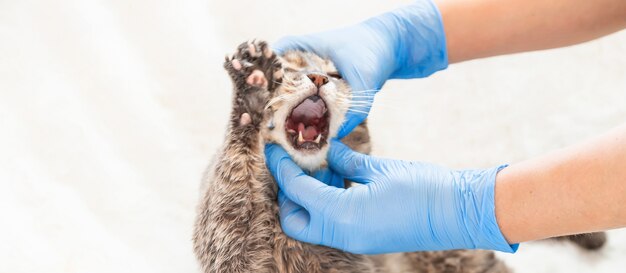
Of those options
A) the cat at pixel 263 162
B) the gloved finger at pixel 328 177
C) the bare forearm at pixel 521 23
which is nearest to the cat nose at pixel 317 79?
the cat at pixel 263 162

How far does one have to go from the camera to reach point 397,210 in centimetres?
172

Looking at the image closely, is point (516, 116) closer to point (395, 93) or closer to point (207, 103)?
point (395, 93)

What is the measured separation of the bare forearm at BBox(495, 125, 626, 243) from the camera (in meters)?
1.43

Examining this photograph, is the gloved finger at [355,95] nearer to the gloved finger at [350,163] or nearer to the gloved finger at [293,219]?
the gloved finger at [350,163]

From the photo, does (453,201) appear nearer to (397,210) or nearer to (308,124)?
(397,210)

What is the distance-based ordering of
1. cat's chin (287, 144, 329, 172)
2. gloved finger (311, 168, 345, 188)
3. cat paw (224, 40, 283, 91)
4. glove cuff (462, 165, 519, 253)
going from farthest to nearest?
gloved finger (311, 168, 345, 188), cat's chin (287, 144, 329, 172), cat paw (224, 40, 283, 91), glove cuff (462, 165, 519, 253)

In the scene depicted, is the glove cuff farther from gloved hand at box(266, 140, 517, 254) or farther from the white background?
the white background

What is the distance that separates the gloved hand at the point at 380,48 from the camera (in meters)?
2.09

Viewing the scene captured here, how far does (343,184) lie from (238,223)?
17.0 inches

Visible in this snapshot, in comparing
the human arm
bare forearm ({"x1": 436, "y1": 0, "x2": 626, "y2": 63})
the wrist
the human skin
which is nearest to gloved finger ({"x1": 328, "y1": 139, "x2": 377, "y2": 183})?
the human arm

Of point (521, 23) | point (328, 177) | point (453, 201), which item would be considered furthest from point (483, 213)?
point (521, 23)

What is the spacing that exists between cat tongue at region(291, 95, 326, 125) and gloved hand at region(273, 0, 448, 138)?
0.67 ft

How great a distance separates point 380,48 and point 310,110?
49 cm

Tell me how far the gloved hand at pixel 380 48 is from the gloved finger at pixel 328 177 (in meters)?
0.13
